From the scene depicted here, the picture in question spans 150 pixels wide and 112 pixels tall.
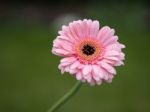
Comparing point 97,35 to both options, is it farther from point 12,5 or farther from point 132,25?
point 12,5

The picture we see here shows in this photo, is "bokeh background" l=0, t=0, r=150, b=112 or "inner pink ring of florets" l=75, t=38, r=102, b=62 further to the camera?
"bokeh background" l=0, t=0, r=150, b=112

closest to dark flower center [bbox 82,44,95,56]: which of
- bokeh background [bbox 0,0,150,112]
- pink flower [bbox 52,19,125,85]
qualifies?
pink flower [bbox 52,19,125,85]

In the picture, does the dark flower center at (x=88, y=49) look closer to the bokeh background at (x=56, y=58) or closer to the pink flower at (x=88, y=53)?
the pink flower at (x=88, y=53)

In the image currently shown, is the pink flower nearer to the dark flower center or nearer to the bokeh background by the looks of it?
the dark flower center

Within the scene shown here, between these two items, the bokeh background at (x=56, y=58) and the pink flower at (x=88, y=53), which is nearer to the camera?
the pink flower at (x=88, y=53)

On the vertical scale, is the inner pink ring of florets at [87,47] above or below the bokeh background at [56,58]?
below

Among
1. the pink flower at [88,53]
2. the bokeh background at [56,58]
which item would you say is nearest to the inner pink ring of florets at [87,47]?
the pink flower at [88,53]

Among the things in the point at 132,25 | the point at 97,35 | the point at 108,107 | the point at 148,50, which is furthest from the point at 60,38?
the point at 132,25

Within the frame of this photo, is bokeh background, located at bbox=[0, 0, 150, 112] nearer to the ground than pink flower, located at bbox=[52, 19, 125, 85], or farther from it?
farther from it
